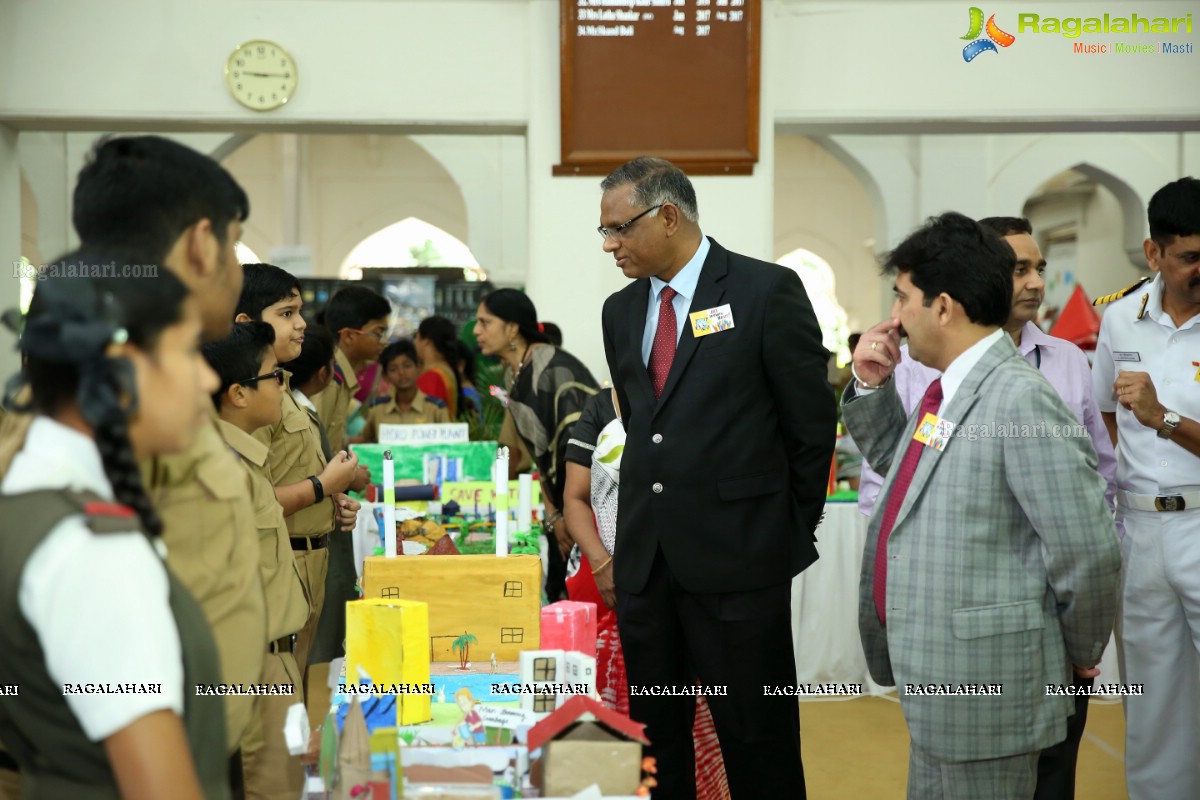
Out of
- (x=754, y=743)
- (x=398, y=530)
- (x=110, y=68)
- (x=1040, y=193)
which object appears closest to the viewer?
(x=754, y=743)

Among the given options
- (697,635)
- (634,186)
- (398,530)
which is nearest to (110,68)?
(398,530)

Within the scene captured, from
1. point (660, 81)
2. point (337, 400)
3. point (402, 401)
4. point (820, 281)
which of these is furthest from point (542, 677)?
point (820, 281)

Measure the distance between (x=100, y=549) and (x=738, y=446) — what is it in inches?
65.5

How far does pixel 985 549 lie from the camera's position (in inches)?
81.1

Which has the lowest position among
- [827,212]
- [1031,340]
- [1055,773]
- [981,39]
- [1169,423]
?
[1055,773]

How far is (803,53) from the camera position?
5.46 m

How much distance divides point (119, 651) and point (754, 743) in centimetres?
176

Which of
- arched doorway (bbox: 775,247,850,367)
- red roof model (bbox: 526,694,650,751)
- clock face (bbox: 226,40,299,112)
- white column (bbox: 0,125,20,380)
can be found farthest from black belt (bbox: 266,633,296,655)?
arched doorway (bbox: 775,247,850,367)

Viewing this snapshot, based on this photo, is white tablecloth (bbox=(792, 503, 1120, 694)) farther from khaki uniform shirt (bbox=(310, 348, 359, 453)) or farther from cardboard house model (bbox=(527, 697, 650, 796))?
cardboard house model (bbox=(527, 697, 650, 796))

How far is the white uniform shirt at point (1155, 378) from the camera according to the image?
2.92 meters

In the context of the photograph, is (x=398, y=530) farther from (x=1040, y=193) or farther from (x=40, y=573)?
(x=1040, y=193)

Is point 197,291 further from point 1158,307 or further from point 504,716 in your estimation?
point 1158,307

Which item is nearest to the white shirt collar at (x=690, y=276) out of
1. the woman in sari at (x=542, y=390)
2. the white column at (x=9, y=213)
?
the woman in sari at (x=542, y=390)

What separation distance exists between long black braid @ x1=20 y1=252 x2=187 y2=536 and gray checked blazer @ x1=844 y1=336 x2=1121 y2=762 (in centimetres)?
145
